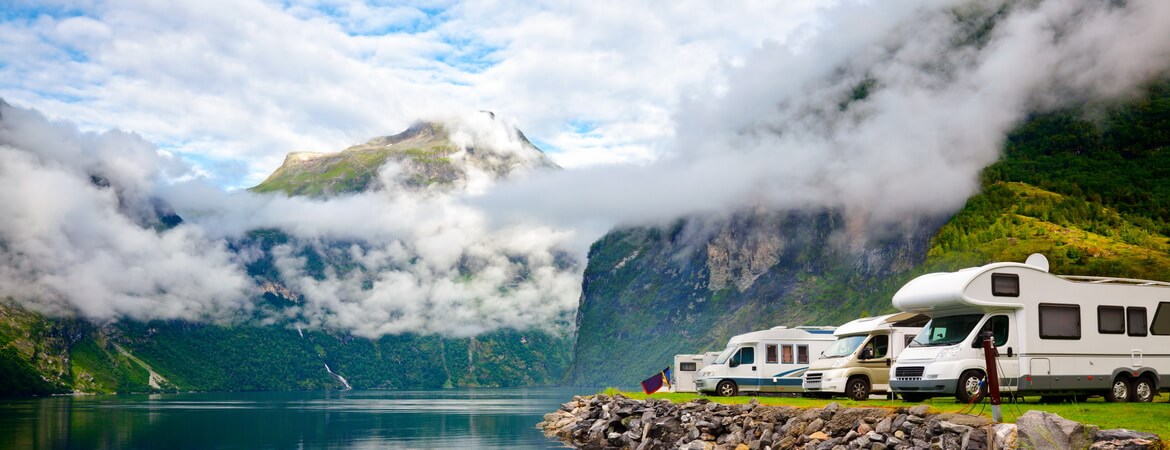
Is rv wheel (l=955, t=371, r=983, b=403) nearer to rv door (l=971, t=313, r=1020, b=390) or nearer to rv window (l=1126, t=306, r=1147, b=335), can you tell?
rv door (l=971, t=313, r=1020, b=390)

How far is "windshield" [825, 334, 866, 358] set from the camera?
3494cm

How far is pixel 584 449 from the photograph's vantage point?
44906 mm

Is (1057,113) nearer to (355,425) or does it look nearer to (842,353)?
(355,425)

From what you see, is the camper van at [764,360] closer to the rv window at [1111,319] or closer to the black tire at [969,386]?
the rv window at [1111,319]

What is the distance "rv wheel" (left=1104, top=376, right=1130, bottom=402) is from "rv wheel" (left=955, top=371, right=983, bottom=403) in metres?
4.16

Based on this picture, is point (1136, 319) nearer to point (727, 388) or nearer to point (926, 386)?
point (926, 386)

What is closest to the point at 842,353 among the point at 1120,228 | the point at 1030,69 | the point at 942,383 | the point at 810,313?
the point at 942,383

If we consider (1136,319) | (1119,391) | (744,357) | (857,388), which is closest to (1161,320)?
(1136,319)

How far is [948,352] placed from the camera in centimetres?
2650

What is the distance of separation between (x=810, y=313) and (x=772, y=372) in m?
145

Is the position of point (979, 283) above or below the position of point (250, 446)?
above

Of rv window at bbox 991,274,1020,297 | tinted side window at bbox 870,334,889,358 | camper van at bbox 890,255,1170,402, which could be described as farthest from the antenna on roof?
tinted side window at bbox 870,334,889,358

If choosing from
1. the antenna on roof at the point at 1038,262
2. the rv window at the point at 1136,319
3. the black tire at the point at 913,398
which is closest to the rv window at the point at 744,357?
the black tire at the point at 913,398

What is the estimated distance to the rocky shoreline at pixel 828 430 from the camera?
59.9ft
